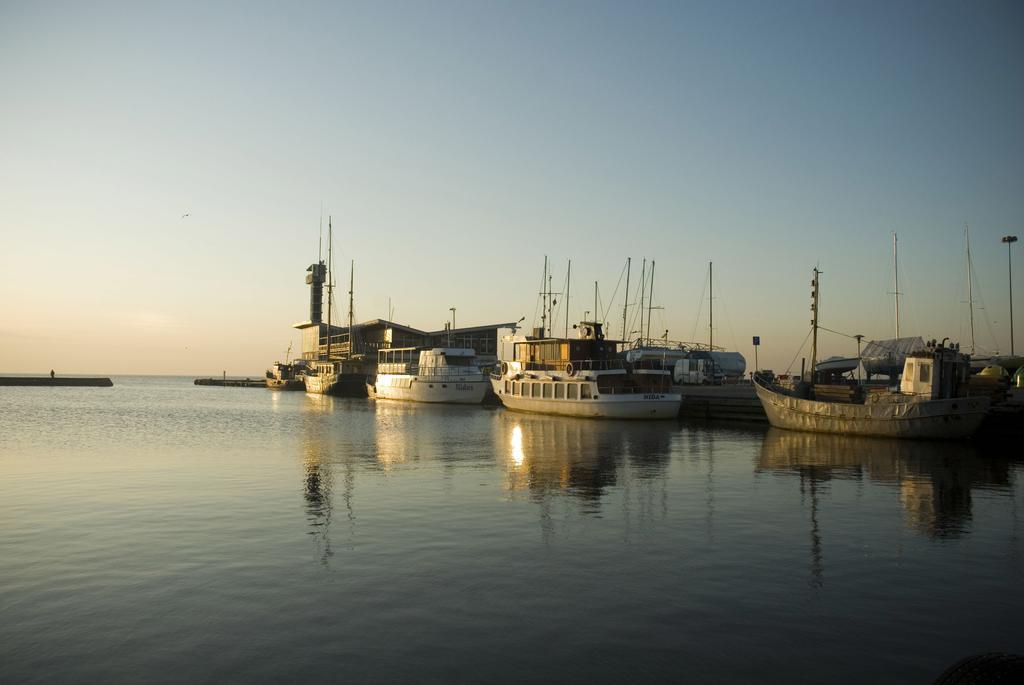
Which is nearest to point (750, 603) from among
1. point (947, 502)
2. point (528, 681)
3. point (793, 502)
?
point (528, 681)

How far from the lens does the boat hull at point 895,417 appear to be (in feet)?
116

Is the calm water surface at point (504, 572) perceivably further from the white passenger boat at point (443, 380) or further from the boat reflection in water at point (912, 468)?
the white passenger boat at point (443, 380)

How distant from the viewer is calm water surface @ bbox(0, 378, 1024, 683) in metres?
8.59

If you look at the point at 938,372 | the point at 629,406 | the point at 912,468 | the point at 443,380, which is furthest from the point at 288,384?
the point at 912,468

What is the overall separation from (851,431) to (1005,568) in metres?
28.0

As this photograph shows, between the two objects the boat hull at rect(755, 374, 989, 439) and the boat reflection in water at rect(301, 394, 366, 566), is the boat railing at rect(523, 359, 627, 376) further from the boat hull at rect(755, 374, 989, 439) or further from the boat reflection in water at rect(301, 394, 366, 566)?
the boat reflection in water at rect(301, 394, 366, 566)

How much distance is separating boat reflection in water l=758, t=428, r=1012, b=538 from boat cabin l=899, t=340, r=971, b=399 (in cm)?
258

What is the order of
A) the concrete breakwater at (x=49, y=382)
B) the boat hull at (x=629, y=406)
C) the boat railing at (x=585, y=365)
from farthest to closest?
1. the concrete breakwater at (x=49, y=382)
2. the boat railing at (x=585, y=365)
3. the boat hull at (x=629, y=406)

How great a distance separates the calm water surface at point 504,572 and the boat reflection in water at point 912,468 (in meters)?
0.23

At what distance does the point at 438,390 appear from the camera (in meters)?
87.9

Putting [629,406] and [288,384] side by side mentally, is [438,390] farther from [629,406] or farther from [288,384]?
[288,384]

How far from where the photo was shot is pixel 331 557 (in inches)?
522

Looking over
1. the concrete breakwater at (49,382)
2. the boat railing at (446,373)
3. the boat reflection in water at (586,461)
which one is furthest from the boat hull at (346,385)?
the concrete breakwater at (49,382)

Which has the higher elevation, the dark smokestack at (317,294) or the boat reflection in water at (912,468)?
the dark smokestack at (317,294)
